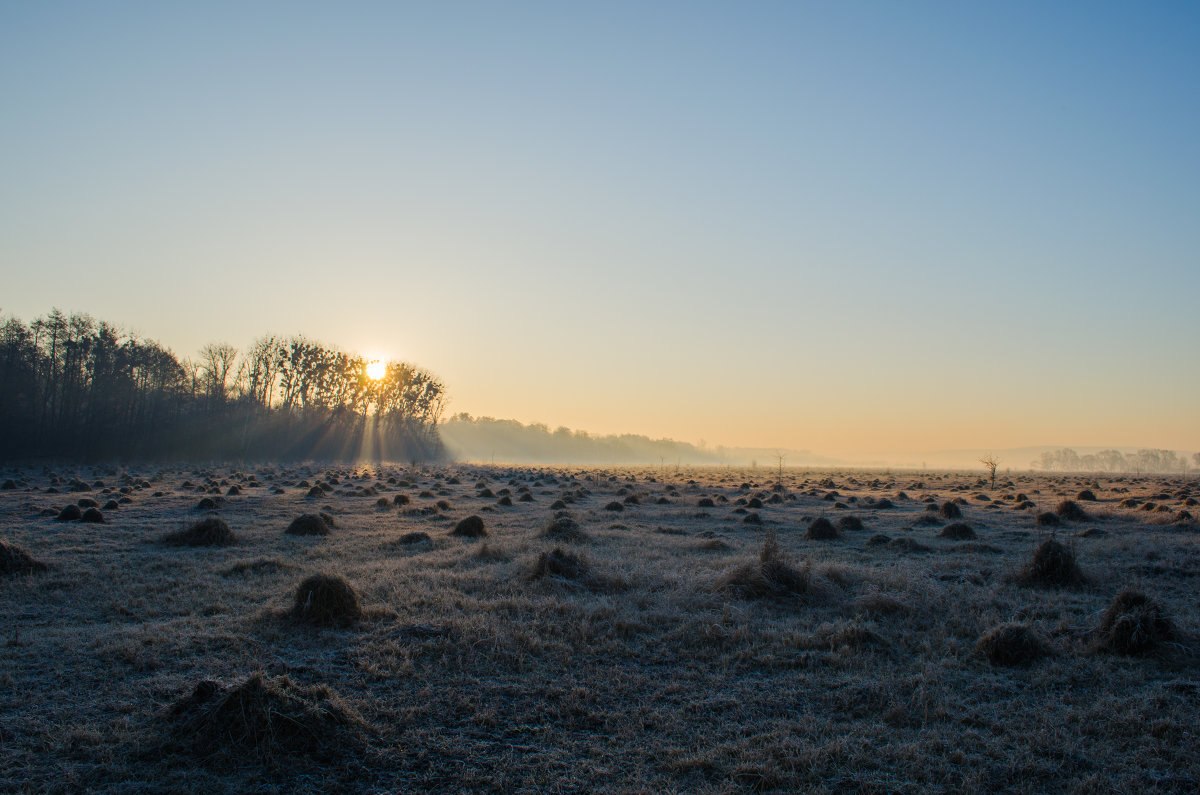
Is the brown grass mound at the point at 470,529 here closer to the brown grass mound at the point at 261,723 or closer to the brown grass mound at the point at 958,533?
the brown grass mound at the point at 261,723

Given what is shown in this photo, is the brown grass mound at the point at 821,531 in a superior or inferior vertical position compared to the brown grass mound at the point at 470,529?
superior

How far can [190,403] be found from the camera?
76.2 meters

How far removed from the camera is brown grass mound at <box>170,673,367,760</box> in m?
5.16

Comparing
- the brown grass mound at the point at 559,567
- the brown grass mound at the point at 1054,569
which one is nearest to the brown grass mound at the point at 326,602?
the brown grass mound at the point at 559,567

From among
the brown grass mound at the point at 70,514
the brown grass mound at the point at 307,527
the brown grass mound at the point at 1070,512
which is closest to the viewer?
the brown grass mound at the point at 307,527

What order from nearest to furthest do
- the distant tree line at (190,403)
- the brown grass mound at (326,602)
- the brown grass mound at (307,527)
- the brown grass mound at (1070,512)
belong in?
1. the brown grass mound at (326,602)
2. the brown grass mound at (307,527)
3. the brown grass mound at (1070,512)
4. the distant tree line at (190,403)

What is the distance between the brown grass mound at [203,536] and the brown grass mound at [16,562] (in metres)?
3.47

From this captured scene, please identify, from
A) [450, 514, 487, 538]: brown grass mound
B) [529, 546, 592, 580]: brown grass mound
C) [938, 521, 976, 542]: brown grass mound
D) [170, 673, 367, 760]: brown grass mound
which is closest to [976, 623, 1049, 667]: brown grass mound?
[529, 546, 592, 580]: brown grass mound

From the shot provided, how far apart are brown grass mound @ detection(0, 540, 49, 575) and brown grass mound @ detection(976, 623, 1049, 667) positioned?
16.0 metres

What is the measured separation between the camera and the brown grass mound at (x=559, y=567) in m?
11.3

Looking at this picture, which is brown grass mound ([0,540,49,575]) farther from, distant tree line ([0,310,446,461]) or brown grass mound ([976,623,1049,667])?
distant tree line ([0,310,446,461])

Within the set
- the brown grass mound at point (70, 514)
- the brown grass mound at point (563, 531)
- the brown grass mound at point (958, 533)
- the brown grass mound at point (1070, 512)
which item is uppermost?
the brown grass mound at point (1070, 512)

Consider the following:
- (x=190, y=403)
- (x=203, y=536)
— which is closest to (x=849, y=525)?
(x=203, y=536)

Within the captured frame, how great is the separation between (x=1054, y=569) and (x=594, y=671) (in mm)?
9825
